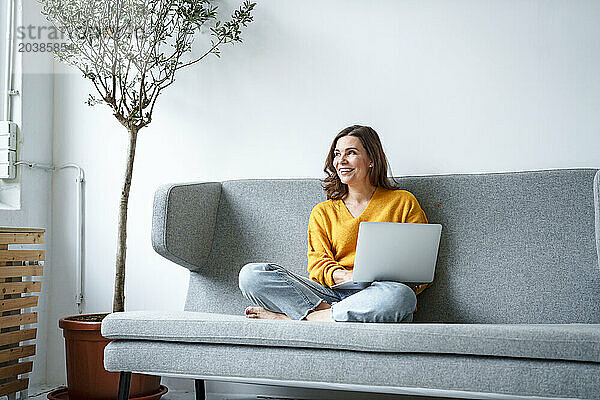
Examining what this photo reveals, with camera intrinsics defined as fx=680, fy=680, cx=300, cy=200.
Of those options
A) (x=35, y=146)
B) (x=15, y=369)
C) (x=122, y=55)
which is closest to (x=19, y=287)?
(x=15, y=369)

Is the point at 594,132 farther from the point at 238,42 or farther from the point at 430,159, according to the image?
the point at 238,42

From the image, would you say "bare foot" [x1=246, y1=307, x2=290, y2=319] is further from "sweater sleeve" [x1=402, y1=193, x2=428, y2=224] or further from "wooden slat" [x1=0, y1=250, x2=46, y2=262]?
"wooden slat" [x1=0, y1=250, x2=46, y2=262]

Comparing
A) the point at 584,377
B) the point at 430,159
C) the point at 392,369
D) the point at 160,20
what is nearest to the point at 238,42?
the point at 160,20

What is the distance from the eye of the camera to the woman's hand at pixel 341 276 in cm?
246

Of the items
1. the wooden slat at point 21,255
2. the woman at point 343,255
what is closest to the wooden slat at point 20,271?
the wooden slat at point 21,255

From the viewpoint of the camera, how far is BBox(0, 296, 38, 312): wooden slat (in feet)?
9.17

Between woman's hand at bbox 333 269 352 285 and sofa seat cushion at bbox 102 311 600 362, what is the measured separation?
0.45 metres

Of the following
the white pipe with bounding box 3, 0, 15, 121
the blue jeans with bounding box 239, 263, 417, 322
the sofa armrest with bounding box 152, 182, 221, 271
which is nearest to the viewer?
the blue jeans with bounding box 239, 263, 417, 322

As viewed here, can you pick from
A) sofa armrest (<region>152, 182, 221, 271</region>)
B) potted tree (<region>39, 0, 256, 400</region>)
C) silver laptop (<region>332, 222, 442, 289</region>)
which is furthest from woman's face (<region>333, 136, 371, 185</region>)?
potted tree (<region>39, 0, 256, 400</region>)

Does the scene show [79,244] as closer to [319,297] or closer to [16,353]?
[16,353]

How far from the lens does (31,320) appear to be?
2.99m

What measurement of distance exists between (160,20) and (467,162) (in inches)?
57.6

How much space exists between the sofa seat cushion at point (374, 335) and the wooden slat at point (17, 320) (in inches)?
32.8

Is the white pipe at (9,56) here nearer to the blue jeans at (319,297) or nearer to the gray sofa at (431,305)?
the gray sofa at (431,305)
